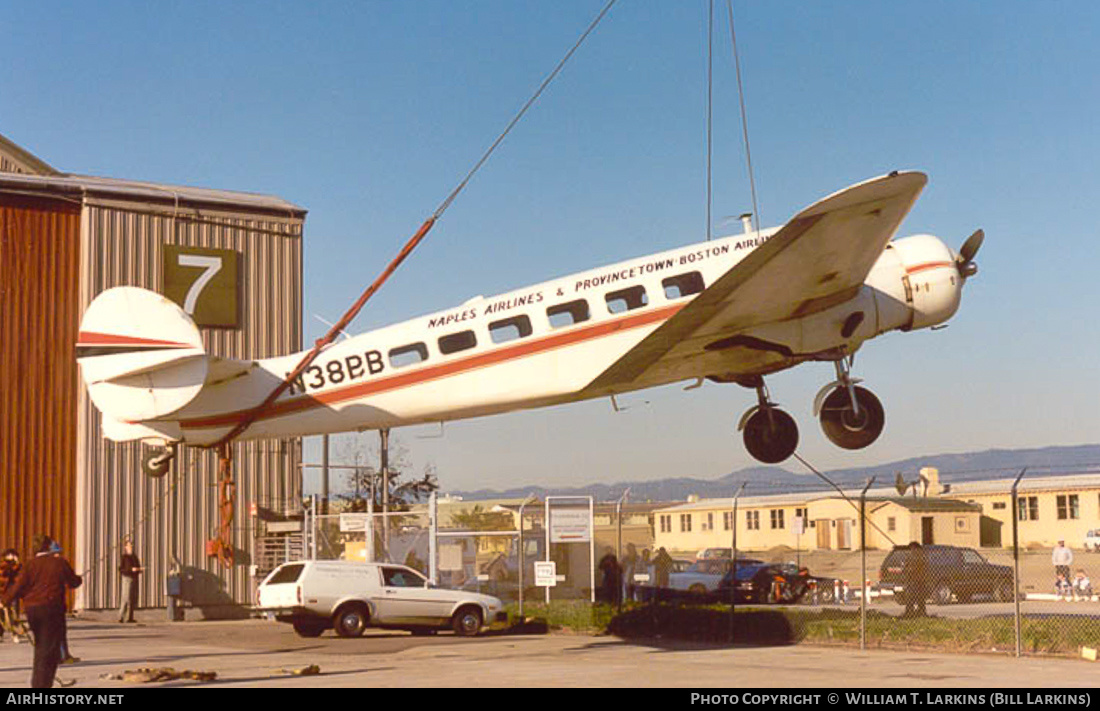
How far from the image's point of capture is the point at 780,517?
6425 cm

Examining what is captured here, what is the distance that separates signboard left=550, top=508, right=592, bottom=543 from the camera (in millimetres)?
29875

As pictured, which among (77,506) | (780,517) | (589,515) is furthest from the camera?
(780,517)

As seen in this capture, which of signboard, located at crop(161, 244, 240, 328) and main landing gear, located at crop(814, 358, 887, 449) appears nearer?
main landing gear, located at crop(814, 358, 887, 449)

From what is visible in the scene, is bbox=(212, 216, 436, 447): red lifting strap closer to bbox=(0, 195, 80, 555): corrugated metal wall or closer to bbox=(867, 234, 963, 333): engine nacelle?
bbox=(867, 234, 963, 333): engine nacelle

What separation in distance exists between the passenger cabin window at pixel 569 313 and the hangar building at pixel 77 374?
19290 millimetres

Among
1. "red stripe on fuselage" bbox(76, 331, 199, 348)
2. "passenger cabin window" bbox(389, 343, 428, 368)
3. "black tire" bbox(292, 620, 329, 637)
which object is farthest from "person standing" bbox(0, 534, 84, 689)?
"black tire" bbox(292, 620, 329, 637)

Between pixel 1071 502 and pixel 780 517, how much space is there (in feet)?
55.6

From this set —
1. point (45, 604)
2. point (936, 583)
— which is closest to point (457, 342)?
point (45, 604)

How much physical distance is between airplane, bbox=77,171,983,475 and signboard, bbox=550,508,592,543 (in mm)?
9433

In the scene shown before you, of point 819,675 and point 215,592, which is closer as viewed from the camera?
point 819,675

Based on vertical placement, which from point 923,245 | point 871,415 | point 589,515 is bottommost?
point 589,515

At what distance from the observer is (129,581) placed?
33.5 meters

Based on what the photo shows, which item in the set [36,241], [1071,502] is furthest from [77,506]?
[1071,502]
